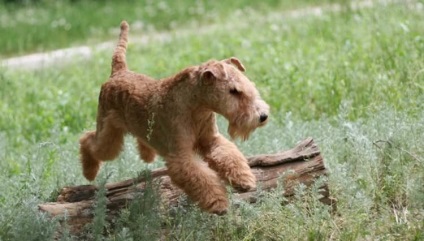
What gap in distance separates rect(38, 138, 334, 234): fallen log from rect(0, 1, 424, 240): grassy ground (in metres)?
0.15

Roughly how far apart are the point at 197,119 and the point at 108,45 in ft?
25.9

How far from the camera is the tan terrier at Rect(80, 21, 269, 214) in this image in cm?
490

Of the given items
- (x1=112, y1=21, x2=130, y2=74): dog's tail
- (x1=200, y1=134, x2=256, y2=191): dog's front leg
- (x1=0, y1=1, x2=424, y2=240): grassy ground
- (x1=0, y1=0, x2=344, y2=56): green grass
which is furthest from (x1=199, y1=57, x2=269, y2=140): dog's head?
(x1=0, y1=0, x2=344, y2=56): green grass

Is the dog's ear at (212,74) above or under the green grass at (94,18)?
above

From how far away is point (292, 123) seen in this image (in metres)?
7.32

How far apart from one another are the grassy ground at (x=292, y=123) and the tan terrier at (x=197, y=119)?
42 centimetres

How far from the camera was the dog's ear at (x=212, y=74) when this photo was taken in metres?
4.93

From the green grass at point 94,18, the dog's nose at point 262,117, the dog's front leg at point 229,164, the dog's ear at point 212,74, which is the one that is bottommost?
the green grass at point 94,18

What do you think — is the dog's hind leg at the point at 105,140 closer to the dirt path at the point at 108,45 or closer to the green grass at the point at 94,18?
the dirt path at the point at 108,45

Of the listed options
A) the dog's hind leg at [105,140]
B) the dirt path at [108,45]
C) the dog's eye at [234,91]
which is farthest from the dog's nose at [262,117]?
the dirt path at [108,45]

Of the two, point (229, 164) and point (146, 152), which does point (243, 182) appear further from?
point (146, 152)

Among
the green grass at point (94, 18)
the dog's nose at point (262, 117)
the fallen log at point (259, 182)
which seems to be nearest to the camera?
the dog's nose at point (262, 117)

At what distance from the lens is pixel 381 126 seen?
6441 millimetres

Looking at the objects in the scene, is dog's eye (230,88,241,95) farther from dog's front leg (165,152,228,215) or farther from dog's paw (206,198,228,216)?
dog's paw (206,198,228,216)
